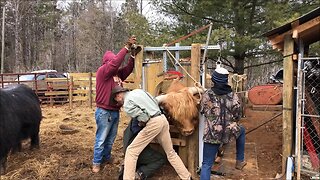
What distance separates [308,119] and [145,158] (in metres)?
2.71

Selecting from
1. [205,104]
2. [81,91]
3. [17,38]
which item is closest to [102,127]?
[205,104]

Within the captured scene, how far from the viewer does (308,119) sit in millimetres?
5117

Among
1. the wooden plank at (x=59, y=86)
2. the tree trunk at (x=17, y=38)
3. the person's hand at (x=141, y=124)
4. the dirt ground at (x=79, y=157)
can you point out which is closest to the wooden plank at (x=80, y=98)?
→ the wooden plank at (x=59, y=86)

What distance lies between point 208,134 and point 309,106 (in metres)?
1.95

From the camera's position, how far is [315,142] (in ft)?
16.2

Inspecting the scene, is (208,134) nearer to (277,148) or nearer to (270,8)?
(277,148)

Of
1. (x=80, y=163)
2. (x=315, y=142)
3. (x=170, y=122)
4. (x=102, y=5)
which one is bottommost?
(x=80, y=163)

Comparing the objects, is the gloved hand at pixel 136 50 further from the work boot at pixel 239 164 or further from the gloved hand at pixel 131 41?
the work boot at pixel 239 164

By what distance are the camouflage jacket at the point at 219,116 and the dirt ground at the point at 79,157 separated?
0.84 m

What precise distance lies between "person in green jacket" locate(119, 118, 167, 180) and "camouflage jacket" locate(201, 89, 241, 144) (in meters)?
0.83

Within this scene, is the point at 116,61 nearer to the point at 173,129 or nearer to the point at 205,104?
the point at 173,129

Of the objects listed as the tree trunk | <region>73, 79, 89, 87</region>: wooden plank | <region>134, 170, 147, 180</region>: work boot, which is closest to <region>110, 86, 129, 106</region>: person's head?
<region>134, 170, 147, 180</region>: work boot

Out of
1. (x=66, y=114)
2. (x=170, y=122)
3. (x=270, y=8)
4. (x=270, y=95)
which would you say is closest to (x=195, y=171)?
(x=170, y=122)

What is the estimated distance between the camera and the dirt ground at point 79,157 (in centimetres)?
475
